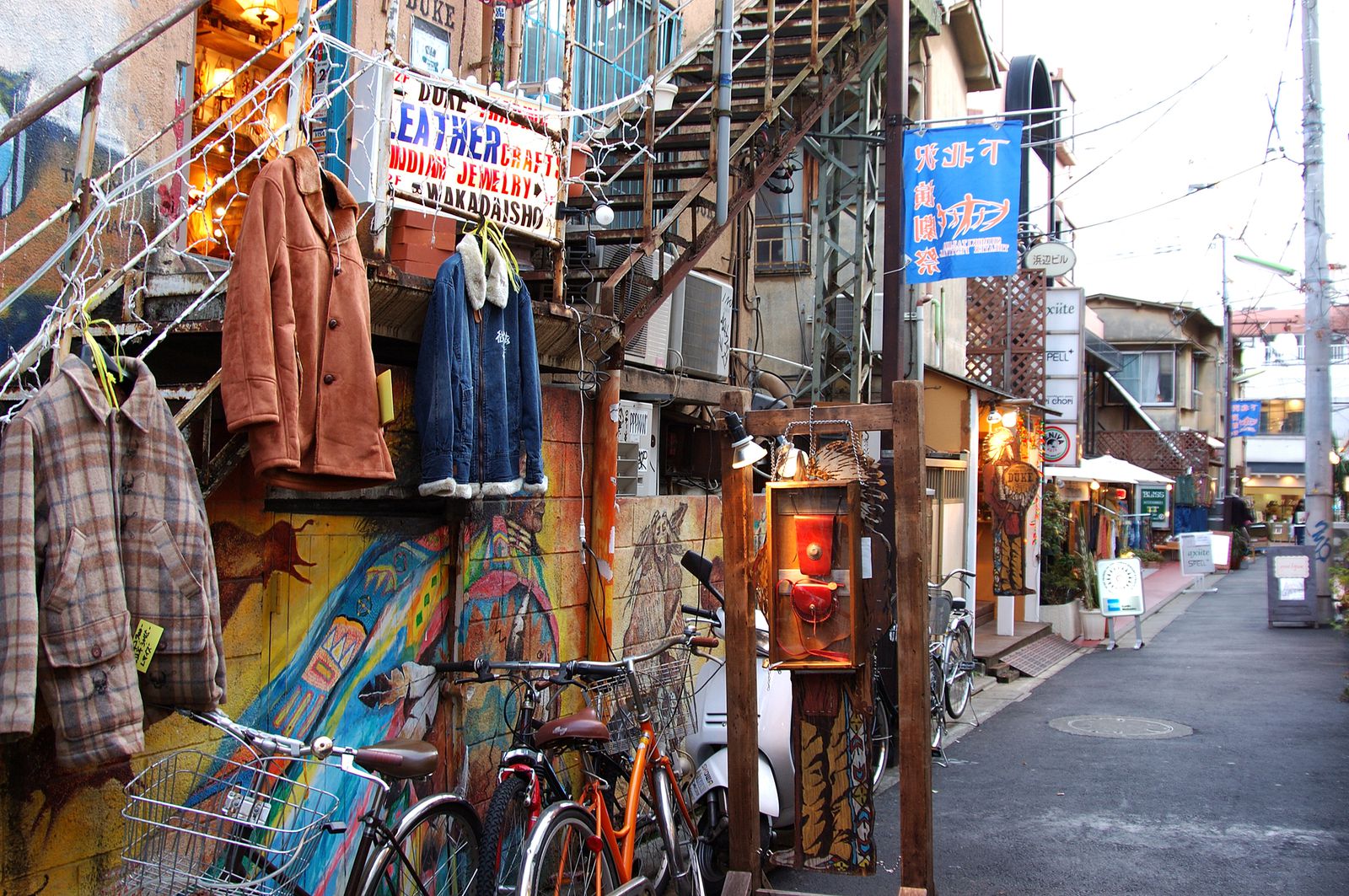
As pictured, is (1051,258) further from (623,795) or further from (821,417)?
(623,795)

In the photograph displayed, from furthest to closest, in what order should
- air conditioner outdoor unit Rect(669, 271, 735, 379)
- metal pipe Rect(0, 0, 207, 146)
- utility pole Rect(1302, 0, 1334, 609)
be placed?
1. utility pole Rect(1302, 0, 1334, 609)
2. air conditioner outdoor unit Rect(669, 271, 735, 379)
3. metal pipe Rect(0, 0, 207, 146)

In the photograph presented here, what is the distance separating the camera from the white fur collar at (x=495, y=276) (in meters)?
5.84

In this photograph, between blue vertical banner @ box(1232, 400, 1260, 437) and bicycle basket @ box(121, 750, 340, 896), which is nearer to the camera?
bicycle basket @ box(121, 750, 340, 896)

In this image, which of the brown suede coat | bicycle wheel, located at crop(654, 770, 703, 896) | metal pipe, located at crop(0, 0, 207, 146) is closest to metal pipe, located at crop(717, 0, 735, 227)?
the brown suede coat

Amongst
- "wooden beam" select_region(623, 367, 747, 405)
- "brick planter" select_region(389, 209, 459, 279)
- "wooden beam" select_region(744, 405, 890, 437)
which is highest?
"brick planter" select_region(389, 209, 459, 279)

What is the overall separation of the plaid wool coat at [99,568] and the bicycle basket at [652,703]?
7.48 feet

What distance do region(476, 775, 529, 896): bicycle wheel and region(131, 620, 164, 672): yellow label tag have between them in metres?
1.49

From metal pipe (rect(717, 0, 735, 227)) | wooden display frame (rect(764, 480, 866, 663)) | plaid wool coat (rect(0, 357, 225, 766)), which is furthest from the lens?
metal pipe (rect(717, 0, 735, 227))

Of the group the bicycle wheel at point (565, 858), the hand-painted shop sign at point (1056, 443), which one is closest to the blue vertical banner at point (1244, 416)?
the hand-painted shop sign at point (1056, 443)

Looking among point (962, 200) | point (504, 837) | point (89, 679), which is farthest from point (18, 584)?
point (962, 200)

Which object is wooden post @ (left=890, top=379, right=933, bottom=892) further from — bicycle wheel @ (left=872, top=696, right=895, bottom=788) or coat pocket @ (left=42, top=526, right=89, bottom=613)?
coat pocket @ (left=42, top=526, right=89, bottom=613)

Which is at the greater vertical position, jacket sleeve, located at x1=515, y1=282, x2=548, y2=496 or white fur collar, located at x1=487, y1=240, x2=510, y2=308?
white fur collar, located at x1=487, y1=240, x2=510, y2=308

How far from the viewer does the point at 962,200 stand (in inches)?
404

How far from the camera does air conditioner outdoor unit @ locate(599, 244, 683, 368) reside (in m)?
9.03
